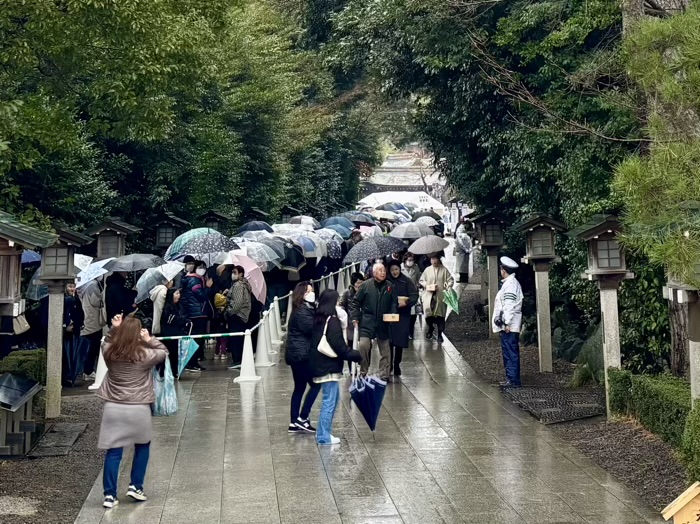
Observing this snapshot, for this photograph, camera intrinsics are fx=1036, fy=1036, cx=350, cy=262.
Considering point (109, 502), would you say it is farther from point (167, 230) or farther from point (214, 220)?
point (214, 220)

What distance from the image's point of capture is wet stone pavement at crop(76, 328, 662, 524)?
338 inches

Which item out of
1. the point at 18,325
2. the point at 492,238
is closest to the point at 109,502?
the point at 18,325

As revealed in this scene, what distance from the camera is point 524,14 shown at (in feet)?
58.1

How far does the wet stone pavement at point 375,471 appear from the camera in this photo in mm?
8594

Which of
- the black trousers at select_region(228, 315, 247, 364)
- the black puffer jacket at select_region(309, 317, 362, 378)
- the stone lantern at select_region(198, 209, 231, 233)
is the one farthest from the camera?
the stone lantern at select_region(198, 209, 231, 233)

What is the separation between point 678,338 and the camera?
12508 millimetres

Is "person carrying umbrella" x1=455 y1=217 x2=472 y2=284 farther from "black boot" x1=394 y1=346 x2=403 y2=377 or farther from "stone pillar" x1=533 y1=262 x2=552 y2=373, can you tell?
"black boot" x1=394 y1=346 x2=403 y2=377

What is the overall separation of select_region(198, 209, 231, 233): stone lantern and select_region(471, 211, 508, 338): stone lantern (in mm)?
6450

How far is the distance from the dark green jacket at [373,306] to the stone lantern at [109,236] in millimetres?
4483

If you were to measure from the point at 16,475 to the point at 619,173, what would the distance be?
6.41 metres

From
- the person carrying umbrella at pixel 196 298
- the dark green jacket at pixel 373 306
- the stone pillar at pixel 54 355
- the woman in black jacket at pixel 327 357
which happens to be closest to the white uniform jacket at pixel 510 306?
the dark green jacket at pixel 373 306

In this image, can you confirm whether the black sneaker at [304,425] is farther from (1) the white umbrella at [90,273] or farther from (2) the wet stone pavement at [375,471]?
(1) the white umbrella at [90,273]

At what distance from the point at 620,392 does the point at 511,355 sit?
2.58 meters

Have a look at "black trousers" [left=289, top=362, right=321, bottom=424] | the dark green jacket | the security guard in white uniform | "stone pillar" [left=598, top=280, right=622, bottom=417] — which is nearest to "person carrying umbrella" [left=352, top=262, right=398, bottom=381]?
the dark green jacket
